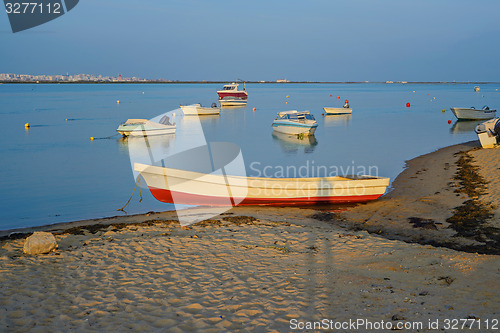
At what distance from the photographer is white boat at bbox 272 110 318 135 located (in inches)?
1294

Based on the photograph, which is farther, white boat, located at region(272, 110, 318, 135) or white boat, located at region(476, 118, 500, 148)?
white boat, located at region(272, 110, 318, 135)

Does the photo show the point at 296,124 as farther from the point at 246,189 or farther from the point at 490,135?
the point at 246,189

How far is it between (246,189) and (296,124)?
20715 millimetres

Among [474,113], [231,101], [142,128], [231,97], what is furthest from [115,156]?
[231,97]

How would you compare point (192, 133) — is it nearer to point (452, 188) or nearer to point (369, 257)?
point (452, 188)

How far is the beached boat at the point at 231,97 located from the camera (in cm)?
7475

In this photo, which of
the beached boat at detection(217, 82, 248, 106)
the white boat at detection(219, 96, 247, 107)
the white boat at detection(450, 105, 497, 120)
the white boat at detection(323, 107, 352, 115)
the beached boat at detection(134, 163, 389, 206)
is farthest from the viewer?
the beached boat at detection(217, 82, 248, 106)

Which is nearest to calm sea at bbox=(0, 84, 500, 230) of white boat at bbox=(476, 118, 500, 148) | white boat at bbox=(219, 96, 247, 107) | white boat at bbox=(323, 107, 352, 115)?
white boat at bbox=(476, 118, 500, 148)

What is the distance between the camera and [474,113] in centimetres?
4362

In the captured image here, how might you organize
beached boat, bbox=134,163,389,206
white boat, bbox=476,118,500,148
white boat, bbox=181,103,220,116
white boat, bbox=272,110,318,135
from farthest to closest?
1. white boat, bbox=181,103,220,116
2. white boat, bbox=272,110,318,135
3. white boat, bbox=476,118,500,148
4. beached boat, bbox=134,163,389,206

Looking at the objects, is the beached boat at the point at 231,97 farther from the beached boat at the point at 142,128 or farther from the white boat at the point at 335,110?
the beached boat at the point at 142,128

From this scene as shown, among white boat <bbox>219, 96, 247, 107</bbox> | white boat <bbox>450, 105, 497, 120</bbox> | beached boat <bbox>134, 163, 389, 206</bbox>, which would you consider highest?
white boat <bbox>219, 96, 247, 107</bbox>

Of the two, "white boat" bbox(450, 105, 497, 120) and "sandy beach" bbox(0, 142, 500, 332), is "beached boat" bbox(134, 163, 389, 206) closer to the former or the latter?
"sandy beach" bbox(0, 142, 500, 332)

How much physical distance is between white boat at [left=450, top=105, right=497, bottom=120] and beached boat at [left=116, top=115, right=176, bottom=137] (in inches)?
1221
